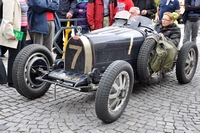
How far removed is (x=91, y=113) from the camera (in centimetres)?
401

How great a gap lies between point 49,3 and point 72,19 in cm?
145

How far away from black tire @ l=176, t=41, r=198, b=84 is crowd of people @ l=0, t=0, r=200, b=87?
24 centimetres

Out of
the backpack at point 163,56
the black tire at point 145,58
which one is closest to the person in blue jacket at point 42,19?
the black tire at point 145,58

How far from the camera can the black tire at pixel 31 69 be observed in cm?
407

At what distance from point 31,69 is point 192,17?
4688 millimetres

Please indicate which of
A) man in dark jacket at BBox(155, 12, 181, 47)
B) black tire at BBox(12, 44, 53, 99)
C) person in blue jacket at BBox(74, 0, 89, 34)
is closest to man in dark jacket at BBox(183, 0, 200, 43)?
man in dark jacket at BBox(155, 12, 181, 47)

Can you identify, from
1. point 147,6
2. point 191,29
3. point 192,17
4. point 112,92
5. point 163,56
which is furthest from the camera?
point 191,29

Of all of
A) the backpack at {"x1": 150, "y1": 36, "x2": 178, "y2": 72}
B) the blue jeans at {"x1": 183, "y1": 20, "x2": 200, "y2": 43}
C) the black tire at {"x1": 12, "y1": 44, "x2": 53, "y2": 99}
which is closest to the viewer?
the black tire at {"x1": 12, "y1": 44, "x2": 53, "y2": 99}

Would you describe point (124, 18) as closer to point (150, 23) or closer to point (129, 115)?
point (150, 23)

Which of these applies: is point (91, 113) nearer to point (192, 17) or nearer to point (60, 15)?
point (60, 15)

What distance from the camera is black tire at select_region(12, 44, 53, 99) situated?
13.4 ft

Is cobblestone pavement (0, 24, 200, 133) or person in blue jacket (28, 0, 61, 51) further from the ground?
person in blue jacket (28, 0, 61, 51)

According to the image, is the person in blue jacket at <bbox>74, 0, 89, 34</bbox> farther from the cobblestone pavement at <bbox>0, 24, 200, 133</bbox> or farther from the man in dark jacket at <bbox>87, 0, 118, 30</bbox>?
the cobblestone pavement at <bbox>0, 24, 200, 133</bbox>

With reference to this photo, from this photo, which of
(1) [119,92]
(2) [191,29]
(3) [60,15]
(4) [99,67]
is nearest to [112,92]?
(1) [119,92]
